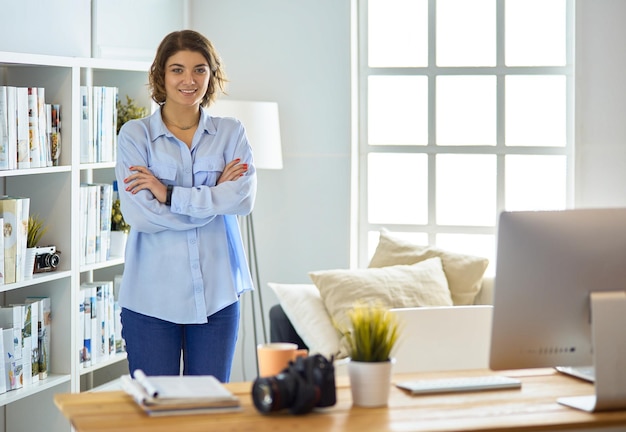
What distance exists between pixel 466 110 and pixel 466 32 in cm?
39

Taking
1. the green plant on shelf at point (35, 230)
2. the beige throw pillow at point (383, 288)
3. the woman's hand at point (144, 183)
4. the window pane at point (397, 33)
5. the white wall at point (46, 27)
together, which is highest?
the window pane at point (397, 33)

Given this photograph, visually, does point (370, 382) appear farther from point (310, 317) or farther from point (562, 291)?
point (310, 317)

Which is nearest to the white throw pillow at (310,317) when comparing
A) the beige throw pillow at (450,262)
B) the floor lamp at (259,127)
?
the beige throw pillow at (450,262)

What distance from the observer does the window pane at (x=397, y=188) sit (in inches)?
197

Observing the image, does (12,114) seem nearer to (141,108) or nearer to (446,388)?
(141,108)

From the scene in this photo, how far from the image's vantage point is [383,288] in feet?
13.5

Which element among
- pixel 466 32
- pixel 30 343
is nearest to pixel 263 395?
pixel 30 343

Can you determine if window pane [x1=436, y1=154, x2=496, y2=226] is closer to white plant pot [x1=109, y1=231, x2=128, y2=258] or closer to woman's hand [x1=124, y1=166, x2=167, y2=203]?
white plant pot [x1=109, y1=231, x2=128, y2=258]

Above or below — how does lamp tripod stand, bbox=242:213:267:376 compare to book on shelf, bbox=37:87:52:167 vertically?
below

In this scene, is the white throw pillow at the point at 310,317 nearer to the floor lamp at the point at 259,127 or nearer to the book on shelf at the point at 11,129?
the floor lamp at the point at 259,127

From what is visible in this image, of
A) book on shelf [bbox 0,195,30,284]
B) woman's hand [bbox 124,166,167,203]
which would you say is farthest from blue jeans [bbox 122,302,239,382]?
book on shelf [bbox 0,195,30,284]

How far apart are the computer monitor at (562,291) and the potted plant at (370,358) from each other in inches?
9.8

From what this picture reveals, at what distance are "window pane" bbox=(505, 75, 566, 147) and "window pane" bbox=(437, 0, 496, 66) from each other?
0.19m

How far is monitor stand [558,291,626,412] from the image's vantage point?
2250mm
